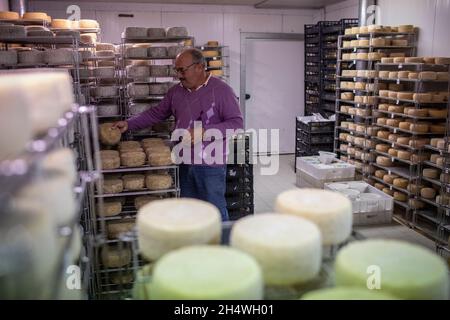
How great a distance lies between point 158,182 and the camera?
3.23 m

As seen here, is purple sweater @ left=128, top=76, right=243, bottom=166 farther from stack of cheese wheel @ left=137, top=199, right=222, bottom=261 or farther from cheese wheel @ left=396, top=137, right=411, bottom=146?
cheese wheel @ left=396, top=137, right=411, bottom=146

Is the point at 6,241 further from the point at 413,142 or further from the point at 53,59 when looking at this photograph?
the point at 413,142

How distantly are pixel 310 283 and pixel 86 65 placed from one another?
429 cm

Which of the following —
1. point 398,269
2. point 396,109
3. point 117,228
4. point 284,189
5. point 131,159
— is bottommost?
point 284,189

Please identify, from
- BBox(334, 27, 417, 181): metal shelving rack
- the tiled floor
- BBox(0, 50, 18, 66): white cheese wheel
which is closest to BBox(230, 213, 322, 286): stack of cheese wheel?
the tiled floor

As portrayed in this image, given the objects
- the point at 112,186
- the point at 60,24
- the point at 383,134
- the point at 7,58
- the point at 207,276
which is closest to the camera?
the point at 207,276

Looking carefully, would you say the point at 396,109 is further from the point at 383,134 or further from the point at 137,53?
the point at 137,53

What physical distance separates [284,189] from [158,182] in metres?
3.38

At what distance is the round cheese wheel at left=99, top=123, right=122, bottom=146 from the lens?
3275 millimetres

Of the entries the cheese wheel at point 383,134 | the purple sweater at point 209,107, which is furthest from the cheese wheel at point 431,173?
the purple sweater at point 209,107

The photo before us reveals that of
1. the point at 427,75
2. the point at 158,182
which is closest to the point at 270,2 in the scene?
the point at 427,75

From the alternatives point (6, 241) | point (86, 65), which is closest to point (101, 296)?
point (6, 241)

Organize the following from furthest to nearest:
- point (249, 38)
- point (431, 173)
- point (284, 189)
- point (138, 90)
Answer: point (249, 38) → point (284, 189) → point (431, 173) → point (138, 90)
